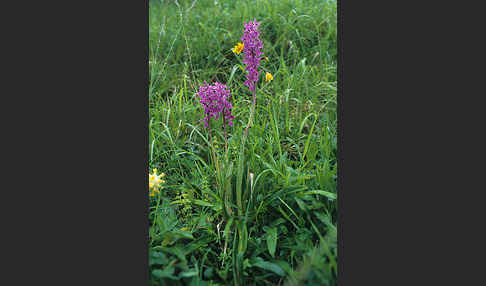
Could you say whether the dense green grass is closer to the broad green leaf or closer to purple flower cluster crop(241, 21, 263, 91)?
the broad green leaf

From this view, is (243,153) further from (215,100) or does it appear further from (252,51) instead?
(252,51)

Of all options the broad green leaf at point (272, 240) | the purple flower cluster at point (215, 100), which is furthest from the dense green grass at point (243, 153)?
the purple flower cluster at point (215, 100)

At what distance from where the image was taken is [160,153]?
2152 millimetres

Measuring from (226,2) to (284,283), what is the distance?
194 centimetres

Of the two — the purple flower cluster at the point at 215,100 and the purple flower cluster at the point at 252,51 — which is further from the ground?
the purple flower cluster at the point at 252,51

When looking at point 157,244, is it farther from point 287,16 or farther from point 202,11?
point 287,16

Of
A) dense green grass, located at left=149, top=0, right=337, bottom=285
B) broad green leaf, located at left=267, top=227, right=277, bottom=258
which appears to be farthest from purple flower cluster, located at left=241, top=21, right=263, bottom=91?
broad green leaf, located at left=267, top=227, right=277, bottom=258

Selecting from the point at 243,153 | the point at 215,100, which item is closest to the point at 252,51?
the point at 215,100

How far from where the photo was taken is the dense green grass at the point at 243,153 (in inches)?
69.6

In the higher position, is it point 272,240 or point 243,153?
point 243,153

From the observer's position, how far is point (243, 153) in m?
1.96

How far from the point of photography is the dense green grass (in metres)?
1.77

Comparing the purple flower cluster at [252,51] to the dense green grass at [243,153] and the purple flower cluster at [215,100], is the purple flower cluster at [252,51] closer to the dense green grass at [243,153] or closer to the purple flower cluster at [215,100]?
the purple flower cluster at [215,100]
